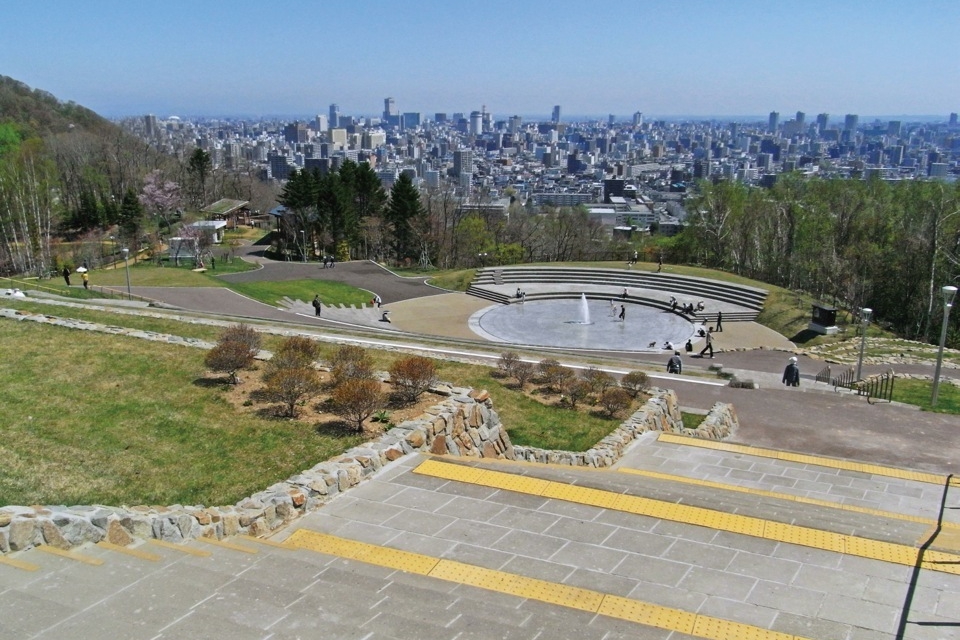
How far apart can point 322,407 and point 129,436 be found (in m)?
3.02

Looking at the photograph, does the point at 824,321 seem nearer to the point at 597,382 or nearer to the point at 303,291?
the point at 597,382

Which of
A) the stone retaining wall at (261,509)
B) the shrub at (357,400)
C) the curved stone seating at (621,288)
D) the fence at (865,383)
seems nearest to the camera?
the stone retaining wall at (261,509)

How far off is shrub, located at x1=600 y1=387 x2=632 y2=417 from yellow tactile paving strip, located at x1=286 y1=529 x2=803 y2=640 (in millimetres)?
7879

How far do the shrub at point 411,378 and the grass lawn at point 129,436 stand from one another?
179 cm

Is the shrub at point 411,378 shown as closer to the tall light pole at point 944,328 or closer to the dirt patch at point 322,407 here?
the dirt patch at point 322,407

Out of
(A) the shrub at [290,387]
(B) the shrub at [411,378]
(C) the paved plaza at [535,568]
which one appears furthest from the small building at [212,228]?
(C) the paved plaza at [535,568]

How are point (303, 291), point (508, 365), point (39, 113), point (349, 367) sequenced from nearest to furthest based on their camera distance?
point (349, 367)
point (508, 365)
point (303, 291)
point (39, 113)

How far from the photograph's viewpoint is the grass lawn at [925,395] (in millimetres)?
16797

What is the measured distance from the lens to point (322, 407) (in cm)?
1185

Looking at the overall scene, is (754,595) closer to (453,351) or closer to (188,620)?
(188,620)

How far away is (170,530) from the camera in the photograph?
23.4 feet

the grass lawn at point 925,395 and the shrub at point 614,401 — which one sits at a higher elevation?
the shrub at point 614,401

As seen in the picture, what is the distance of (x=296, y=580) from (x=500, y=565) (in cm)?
195

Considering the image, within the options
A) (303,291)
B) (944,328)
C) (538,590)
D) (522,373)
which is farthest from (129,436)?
(303,291)
